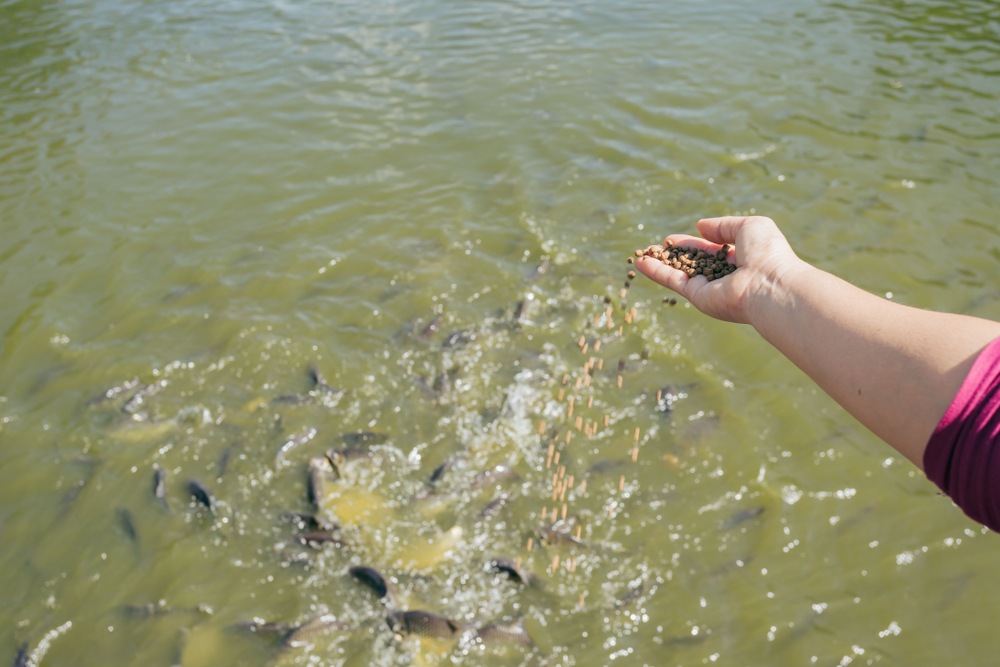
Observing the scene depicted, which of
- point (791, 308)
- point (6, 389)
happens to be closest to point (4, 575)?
point (6, 389)

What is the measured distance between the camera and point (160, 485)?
5473mm

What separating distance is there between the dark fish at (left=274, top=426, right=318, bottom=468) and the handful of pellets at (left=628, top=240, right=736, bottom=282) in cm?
342

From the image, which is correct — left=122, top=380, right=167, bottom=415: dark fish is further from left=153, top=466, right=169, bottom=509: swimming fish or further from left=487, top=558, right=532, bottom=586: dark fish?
left=487, top=558, right=532, bottom=586: dark fish

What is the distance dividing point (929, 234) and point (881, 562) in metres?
4.59

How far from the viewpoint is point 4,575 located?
504cm

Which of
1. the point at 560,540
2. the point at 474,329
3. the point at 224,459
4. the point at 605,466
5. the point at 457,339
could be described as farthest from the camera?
the point at 474,329

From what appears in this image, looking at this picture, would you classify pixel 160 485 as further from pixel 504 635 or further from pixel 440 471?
pixel 504 635

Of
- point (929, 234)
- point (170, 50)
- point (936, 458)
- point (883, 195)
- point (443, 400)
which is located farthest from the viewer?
point (170, 50)

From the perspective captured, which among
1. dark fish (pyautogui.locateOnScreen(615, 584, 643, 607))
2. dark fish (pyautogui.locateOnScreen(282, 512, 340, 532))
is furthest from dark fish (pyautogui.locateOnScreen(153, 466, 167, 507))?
dark fish (pyautogui.locateOnScreen(615, 584, 643, 607))

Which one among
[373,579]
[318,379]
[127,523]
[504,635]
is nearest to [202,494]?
[127,523]

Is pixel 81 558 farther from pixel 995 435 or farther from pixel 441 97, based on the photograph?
pixel 441 97

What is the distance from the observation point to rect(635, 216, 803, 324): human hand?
3.08 meters

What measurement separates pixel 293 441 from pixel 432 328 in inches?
72.8

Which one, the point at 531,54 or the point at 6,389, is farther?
the point at 531,54
